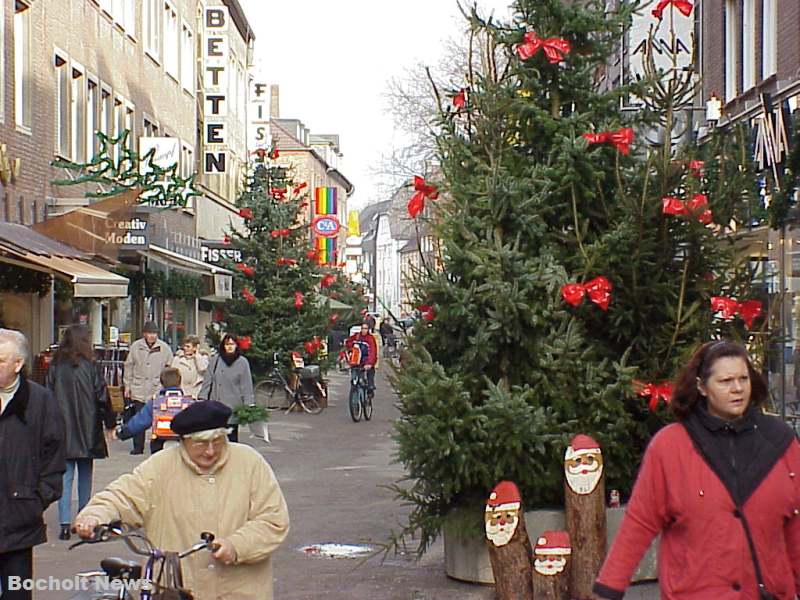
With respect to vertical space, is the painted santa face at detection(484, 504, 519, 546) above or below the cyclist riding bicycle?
below

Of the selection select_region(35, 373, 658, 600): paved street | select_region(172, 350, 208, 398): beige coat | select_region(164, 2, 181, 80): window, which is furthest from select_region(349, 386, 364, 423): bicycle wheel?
select_region(164, 2, 181, 80): window

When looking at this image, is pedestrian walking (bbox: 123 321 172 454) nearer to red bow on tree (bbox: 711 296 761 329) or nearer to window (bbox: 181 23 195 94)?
red bow on tree (bbox: 711 296 761 329)

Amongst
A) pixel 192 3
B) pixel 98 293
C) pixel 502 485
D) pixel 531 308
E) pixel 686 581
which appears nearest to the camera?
pixel 686 581

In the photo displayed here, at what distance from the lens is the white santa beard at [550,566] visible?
8.65 metres

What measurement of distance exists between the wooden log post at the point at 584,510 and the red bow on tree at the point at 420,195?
2.13 meters

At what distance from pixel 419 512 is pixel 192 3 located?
34.8 m

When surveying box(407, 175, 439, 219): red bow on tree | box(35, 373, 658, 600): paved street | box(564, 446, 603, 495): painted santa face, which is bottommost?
box(35, 373, 658, 600): paved street

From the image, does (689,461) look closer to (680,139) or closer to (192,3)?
(680,139)

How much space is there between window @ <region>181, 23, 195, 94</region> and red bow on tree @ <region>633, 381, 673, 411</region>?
32.9 meters

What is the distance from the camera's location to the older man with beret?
17.6 ft

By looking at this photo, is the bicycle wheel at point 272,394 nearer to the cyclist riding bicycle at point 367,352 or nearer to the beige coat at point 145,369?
the cyclist riding bicycle at point 367,352

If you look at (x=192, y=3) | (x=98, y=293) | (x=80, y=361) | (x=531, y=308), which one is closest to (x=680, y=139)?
(x=531, y=308)

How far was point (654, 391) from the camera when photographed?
9.30 metres

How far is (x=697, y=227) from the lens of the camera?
30.7ft
